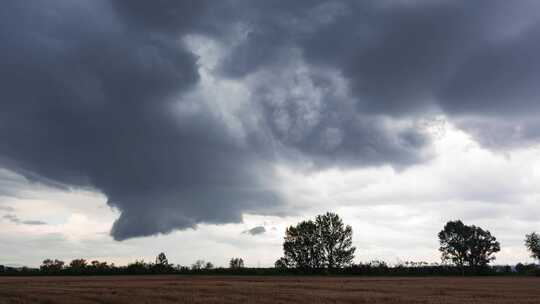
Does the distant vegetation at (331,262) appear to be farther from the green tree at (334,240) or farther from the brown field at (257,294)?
the brown field at (257,294)

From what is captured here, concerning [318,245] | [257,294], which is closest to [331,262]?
[318,245]

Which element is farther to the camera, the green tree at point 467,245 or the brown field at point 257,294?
the green tree at point 467,245

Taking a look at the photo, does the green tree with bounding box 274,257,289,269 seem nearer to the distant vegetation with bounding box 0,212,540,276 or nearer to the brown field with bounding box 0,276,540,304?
the distant vegetation with bounding box 0,212,540,276

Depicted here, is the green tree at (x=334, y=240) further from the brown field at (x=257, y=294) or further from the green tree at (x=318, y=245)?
the brown field at (x=257, y=294)

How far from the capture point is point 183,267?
15812 cm

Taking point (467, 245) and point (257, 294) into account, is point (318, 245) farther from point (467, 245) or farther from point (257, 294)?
point (257, 294)

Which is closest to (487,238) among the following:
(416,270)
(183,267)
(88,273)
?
(416,270)

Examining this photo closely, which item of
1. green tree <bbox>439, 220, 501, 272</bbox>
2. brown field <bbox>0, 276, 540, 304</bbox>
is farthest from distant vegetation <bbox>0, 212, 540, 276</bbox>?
brown field <bbox>0, 276, 540, 304</bbox>

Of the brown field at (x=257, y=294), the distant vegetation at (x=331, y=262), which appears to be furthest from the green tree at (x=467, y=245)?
the brown field at (x=257, y=294)

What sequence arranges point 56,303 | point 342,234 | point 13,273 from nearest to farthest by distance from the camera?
point 56,303 < point 13,273 < point 342,234

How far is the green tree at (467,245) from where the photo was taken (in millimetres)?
168750

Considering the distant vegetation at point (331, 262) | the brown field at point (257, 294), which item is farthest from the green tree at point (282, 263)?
the brown field at point (257, 294)

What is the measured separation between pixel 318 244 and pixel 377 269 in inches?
912

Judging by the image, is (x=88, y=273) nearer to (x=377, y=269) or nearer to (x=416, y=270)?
(x=377, y=269)
